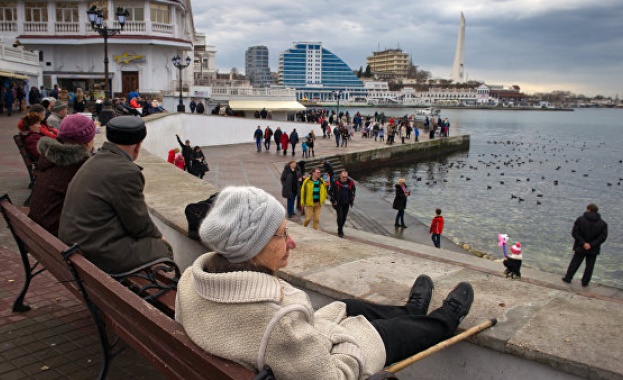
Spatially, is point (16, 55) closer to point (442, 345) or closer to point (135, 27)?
point (135, 27)

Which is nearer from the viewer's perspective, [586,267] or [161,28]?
[586,267]

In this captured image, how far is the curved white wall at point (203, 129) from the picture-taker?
2003 cm

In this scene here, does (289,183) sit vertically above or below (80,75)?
below

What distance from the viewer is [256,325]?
188 cm

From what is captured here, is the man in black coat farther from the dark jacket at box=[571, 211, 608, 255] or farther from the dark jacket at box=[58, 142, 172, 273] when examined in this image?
the dark jacket at box=[58, 142, 172, 273]

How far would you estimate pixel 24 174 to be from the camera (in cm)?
1002

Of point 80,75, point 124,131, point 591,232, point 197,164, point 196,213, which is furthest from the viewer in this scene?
point 80,75

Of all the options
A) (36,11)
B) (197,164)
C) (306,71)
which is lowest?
(197,164)

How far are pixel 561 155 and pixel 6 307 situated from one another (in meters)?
52.4

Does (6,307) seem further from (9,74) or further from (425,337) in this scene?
(9,74)

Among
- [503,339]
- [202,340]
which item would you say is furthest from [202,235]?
[503,339]

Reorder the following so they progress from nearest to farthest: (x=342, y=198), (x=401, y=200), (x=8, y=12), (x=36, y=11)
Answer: (x=342, y=198), (x=401, y=200), (x=36, y=11), (x=8, y=12)

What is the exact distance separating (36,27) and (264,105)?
1833 cm

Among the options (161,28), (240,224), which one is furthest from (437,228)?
(161,28)
